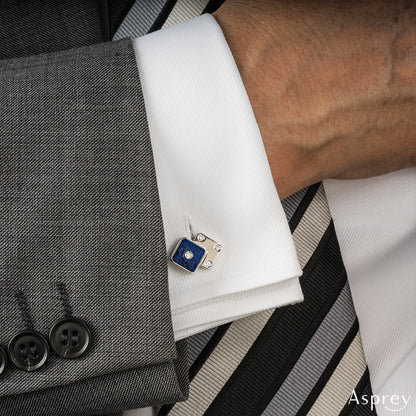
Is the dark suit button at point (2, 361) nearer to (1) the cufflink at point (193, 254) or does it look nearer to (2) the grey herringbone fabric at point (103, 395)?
(2) the grey herringbone fabric at point (103, 395)

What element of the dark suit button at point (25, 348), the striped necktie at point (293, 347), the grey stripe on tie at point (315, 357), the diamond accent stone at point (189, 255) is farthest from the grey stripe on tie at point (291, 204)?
the dark suit button at point (25, 348)

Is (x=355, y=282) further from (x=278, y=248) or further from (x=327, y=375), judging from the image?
(x=278, y=248)

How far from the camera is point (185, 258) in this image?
436 millimetres

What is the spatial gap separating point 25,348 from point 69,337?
0.03 m

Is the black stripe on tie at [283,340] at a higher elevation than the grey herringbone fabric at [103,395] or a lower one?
lower

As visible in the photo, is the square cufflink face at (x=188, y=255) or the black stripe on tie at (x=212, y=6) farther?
the black stripe on tie at (x=212, y=6)

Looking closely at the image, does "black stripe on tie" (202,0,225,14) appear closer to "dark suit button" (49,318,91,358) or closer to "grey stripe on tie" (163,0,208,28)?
"grey stripe on tie" (163,0,208,28)

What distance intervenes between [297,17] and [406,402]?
426 millimetres

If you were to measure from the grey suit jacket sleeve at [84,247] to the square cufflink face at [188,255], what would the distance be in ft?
0.13

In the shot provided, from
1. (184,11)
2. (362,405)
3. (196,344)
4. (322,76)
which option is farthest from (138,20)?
(362,405)

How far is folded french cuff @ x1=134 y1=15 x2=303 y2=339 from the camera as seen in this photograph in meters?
0.45

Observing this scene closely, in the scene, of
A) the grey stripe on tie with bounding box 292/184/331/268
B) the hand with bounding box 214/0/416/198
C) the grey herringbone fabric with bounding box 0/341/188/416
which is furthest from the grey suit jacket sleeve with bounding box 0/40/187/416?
the grey stripe on tie with bounding box 292/184/331/268

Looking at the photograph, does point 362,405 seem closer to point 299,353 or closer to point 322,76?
point 299,353

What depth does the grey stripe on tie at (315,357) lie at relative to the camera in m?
0.62
